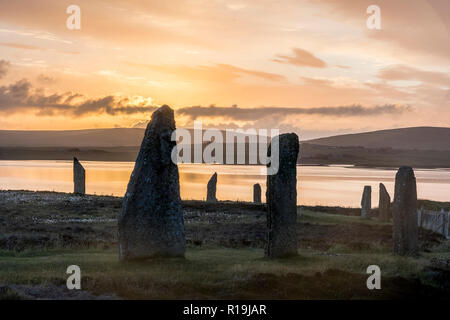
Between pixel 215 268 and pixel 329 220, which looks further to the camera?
pixel 329 220

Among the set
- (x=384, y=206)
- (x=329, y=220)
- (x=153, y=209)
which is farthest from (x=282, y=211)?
(x=384, y=206)

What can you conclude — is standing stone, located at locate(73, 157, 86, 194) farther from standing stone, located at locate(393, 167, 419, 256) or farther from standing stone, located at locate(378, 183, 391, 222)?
standing stone, located at locate(393, 167, 419, 256)

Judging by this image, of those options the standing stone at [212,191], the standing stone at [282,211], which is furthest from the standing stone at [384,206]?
the standing stone at [282,211]

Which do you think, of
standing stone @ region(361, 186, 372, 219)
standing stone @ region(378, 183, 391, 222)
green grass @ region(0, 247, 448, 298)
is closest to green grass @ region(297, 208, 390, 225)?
standing stone @ region(378, 183, 391, 222)

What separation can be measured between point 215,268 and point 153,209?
255 cm

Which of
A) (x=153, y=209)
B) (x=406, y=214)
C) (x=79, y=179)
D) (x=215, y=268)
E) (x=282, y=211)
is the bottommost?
(x=215, y=268)

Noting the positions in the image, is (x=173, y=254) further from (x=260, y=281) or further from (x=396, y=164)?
(x=396, y=164)

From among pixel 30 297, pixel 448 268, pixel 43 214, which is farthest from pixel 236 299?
pixel 43 214

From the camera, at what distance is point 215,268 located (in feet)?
52.5

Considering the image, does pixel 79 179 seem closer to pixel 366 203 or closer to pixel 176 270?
pixel 366 203

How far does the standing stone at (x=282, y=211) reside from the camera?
59.6 ft

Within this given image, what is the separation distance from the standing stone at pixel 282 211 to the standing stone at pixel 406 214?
4.69 meters

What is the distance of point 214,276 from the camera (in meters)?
14.9

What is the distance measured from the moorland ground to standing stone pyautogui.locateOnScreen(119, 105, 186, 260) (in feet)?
1.72
